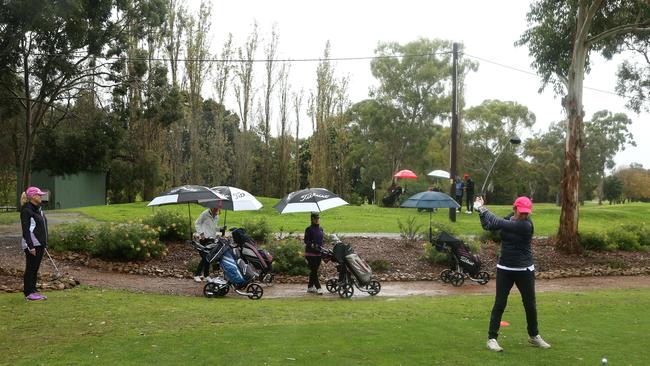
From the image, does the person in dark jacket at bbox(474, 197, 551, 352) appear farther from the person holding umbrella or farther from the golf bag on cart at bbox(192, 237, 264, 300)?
the person holding umbrella

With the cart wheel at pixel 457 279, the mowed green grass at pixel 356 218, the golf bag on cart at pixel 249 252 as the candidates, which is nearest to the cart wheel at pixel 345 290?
the golf bag on cart at pixel 249 252

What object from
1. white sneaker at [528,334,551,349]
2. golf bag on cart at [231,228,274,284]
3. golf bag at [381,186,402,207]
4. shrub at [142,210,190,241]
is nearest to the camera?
white sneaker at [528,334,551,349]

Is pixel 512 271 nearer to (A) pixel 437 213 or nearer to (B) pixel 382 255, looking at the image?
(B) pixel 382 255

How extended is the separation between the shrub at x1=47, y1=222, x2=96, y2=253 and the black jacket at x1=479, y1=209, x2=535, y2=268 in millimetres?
11728

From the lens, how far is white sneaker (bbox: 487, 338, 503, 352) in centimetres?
673

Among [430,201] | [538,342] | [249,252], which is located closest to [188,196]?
[249,252]

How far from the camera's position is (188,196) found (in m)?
13.2

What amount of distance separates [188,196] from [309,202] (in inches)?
115

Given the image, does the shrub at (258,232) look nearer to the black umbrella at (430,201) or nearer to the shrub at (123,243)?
the shrub at (123,243)

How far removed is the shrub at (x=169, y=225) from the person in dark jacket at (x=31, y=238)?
286 inches

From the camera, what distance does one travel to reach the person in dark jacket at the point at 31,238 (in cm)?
947

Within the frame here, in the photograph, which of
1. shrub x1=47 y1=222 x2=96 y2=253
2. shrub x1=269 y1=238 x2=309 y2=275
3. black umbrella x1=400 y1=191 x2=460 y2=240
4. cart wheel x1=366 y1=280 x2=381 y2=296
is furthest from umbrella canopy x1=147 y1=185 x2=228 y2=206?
black umbrella x1=400 y1=191 x2=460 y2=240

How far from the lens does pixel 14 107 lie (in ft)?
84.8

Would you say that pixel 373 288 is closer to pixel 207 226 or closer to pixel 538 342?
pixel 207 226
